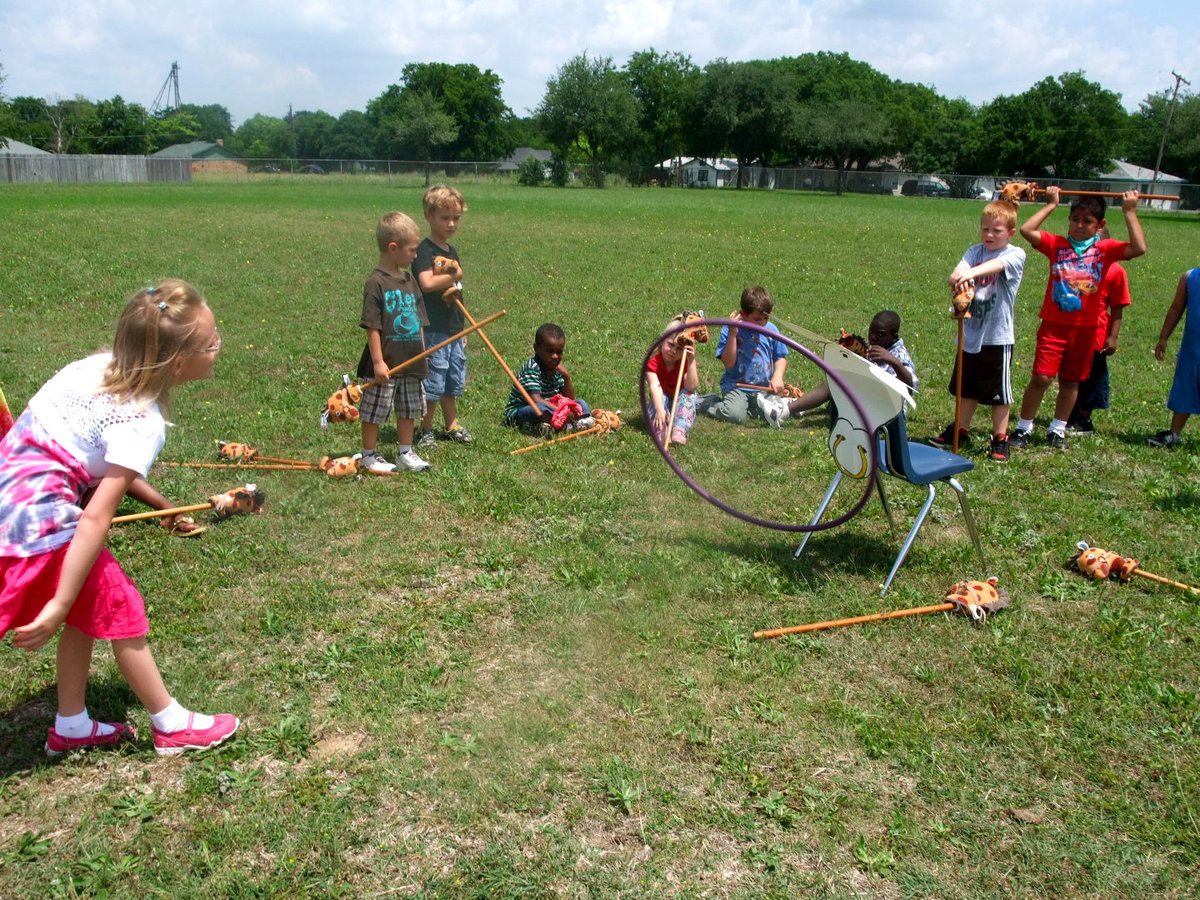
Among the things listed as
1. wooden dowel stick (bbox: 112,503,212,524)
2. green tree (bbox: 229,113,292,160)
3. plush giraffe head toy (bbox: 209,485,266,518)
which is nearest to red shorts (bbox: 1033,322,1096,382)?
plush giraffe head toy (bbox: 209,485,266,518)

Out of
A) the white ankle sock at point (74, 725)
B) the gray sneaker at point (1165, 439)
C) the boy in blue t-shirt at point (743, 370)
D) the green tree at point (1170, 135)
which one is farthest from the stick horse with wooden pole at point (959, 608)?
the green tree at point (1170, 135)

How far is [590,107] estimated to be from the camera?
7919 centimetres

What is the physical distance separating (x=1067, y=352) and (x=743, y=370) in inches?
100

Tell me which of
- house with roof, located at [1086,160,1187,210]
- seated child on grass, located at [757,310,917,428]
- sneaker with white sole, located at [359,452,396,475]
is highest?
house with roof, located at [1086,160,1187,210]

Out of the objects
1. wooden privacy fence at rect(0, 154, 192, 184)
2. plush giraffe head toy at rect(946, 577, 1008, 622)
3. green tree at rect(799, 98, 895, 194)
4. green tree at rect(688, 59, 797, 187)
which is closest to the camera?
plush giraffe head toy at rect(946, 577, 1008, 622)

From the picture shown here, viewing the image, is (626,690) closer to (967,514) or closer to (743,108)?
(967,514)

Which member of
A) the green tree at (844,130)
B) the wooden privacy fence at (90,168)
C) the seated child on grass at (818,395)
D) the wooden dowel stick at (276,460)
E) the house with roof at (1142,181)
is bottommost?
the wooden dowel stick at (276,460)

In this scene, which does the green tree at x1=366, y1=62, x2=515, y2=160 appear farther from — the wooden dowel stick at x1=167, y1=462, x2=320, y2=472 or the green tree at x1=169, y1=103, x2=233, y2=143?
the wooden dowel stick at x1=167, y1=462, x2=320, y2=472

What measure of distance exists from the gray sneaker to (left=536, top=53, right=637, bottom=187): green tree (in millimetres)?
75104

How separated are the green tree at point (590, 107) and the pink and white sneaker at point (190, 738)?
79.1 m

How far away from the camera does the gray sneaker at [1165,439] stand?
7.30m

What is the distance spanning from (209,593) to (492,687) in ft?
5.50

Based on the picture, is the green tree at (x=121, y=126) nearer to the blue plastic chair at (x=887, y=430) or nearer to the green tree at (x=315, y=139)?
the green tree at (x=315, y=139)

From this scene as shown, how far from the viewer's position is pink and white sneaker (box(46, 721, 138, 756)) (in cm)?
332
